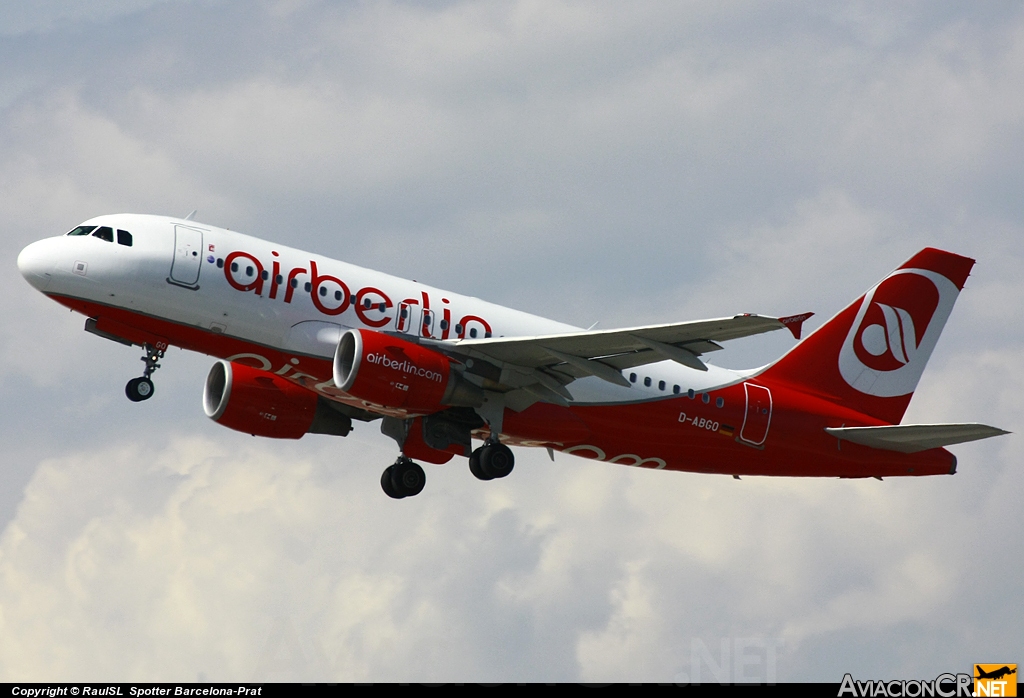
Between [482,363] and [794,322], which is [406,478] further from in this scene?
[794,322]

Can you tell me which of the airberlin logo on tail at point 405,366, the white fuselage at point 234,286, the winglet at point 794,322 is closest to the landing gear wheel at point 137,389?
the white fuselage at point 234,286

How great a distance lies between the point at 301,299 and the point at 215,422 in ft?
24.2

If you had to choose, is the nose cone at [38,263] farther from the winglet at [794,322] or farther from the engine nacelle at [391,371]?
the winglet at [794,322]

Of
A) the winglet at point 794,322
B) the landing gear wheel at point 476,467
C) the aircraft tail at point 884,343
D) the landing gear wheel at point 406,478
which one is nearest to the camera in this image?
the winglet at point 794,322

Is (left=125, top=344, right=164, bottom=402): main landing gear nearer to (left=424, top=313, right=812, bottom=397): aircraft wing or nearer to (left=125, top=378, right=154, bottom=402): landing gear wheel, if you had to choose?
(left=125, top=378, right=154, bottom=402): landing gear wheel

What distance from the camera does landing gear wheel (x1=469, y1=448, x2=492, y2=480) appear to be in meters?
39.3

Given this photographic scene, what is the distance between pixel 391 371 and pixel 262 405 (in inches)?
281

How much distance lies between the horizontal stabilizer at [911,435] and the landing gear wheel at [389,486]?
535 inches

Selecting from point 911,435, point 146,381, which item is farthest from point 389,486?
point 911,435

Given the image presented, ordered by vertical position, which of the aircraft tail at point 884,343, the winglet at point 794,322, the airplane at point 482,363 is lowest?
the winglet at point 794,322

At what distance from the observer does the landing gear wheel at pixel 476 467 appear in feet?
129

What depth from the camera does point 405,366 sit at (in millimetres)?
36812

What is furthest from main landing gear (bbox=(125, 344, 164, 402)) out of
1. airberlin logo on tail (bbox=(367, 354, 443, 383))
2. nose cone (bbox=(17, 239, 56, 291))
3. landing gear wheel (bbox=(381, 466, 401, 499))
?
landing gear wheel (bbox=(381, 466, 401, 499))

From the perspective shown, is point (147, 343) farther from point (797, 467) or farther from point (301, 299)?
point (797, 467)
